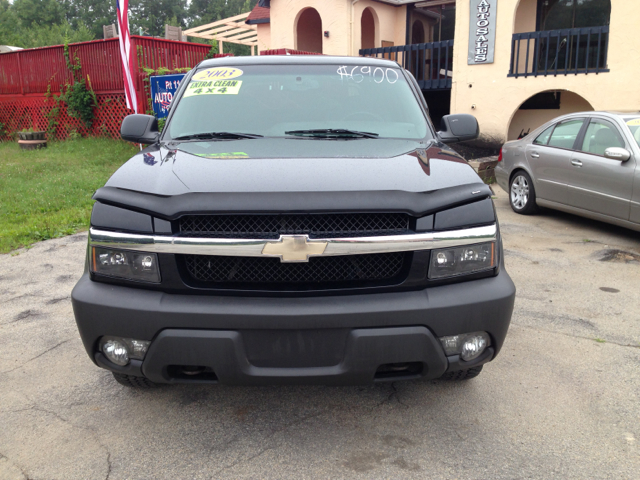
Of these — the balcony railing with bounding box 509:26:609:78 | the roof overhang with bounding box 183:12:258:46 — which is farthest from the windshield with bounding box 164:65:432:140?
the roof overhang with bounding box 183:12:258:46

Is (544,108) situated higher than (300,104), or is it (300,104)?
(300,104)

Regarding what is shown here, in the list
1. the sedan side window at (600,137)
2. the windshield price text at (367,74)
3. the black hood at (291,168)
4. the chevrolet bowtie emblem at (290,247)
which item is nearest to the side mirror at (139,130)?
the black hood at (291,168)

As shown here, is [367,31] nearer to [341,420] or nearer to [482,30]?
[482,30]

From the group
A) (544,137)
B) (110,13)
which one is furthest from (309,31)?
(110,13)

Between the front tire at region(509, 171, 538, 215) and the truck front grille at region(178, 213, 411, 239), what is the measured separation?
20.8 ft

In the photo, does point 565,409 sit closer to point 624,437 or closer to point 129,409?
point 624,437

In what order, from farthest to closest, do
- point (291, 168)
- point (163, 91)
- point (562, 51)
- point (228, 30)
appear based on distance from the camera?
point (228, 30) → point (562, 51) → point (163, 91) → point (291, 168)

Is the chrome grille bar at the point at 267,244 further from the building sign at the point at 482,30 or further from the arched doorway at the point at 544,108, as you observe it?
the arched doorway at the point at 544,108

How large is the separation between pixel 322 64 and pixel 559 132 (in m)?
5.02

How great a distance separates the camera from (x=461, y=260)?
247cm

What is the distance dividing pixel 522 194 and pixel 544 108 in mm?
8288

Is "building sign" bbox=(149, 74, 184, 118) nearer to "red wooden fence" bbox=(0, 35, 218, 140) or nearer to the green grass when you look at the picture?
the green grass

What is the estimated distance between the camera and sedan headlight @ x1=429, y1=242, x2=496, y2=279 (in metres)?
2.43

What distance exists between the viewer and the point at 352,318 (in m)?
2.30
